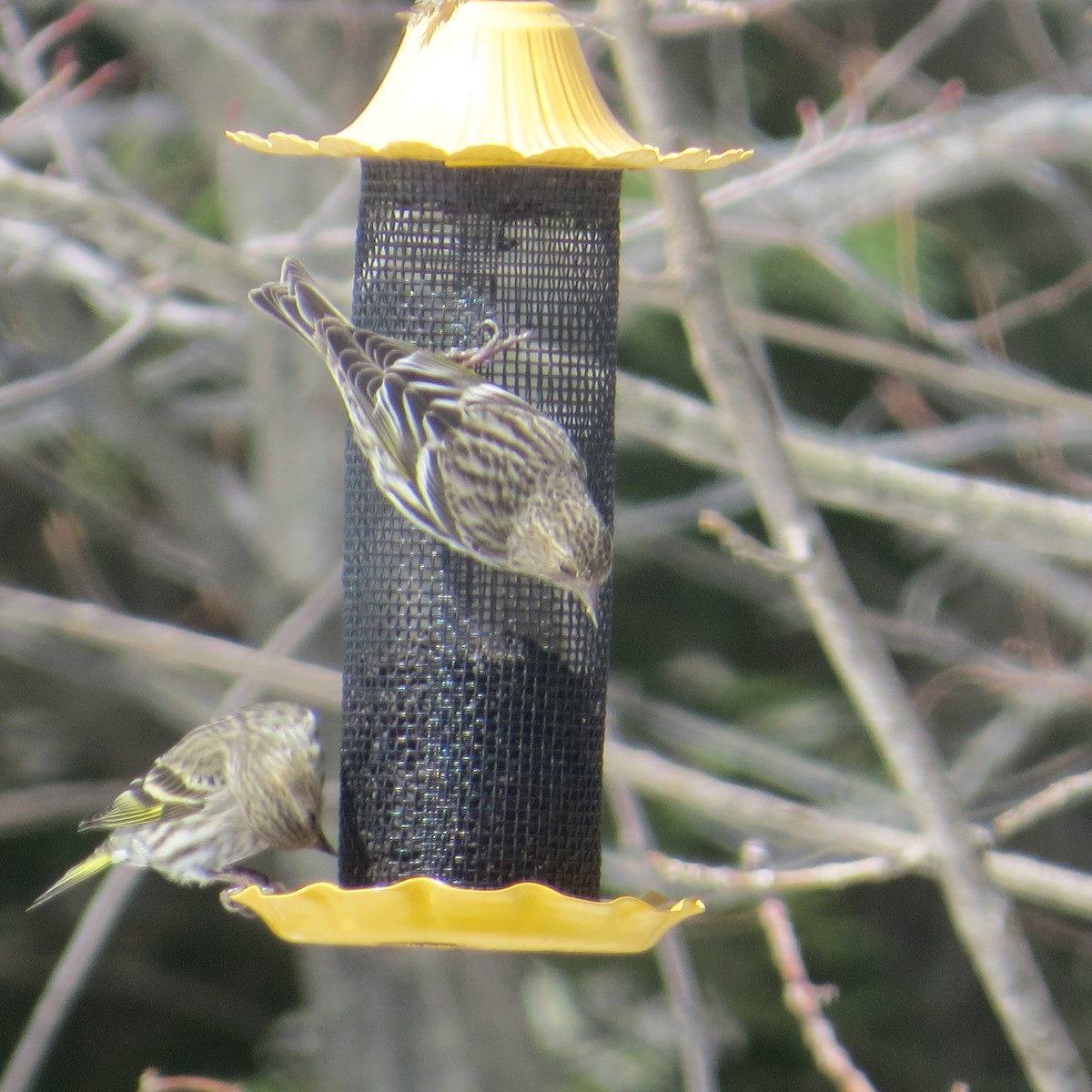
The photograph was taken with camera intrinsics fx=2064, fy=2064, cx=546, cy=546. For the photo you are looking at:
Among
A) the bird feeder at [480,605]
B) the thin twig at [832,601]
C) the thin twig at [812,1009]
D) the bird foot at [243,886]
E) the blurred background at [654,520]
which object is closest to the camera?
the thin twig at [812,1009]

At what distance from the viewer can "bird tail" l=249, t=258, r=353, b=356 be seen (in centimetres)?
468

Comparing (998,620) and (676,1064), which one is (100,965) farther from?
(998,620)

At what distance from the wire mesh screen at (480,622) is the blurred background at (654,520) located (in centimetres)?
113

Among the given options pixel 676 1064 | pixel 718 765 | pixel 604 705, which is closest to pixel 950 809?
pixel 604 705

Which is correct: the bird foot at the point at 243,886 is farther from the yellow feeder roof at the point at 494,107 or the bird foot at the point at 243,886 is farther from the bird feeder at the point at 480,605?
the yellow feeder roof at the point at 494,107

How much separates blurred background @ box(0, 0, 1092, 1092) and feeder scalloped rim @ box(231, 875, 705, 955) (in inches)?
63.9

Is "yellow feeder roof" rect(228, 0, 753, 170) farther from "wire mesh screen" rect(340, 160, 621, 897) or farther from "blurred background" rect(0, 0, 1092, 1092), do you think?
"blurred background" rect(0, 0, 1092, 1092)

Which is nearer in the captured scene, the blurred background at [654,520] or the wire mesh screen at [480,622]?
the wire mesh screen at [480,622]

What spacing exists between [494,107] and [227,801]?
2.08m

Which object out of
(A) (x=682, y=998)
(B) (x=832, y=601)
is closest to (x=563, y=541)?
(B) (x=832, y=601)

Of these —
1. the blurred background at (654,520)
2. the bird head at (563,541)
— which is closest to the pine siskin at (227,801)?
the bird head at (563,541)

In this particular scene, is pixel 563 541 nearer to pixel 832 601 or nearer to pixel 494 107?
pixel 494 107

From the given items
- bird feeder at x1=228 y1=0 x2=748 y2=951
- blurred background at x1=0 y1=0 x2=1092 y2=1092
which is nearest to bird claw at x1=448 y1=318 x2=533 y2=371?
bird feeder at x1=228 y1=0 x2=748 y2=951

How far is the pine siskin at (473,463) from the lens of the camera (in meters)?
4.38
